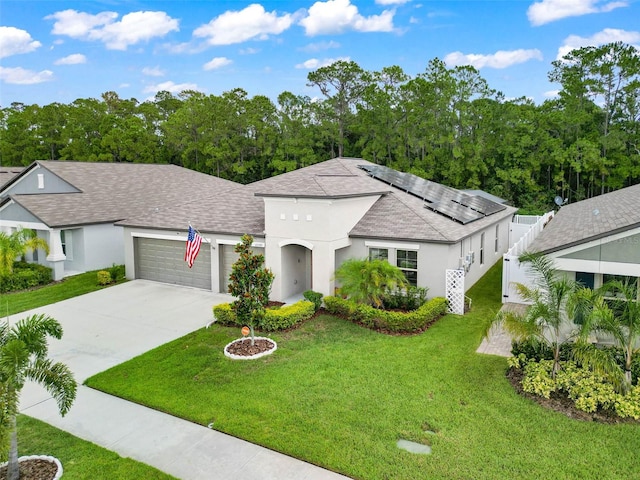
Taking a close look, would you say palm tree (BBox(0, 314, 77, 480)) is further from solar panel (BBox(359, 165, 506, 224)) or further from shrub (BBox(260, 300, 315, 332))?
solar panel (BBox(359, 165, 506, 224))

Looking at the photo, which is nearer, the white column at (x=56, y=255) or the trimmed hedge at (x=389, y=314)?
the trimmed hedge at (x=389, y=314)

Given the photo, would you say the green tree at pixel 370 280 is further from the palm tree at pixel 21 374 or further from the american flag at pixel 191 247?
the palm tree at pixel 21 374

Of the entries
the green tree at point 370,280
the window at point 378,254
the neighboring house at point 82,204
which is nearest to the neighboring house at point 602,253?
the green tree at point 370,280

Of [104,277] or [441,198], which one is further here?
[441,198]

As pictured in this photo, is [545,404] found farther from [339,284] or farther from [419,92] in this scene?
[419,92]

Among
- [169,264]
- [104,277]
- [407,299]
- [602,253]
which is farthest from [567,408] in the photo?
[104,277]

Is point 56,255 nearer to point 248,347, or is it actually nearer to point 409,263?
point 248,347
